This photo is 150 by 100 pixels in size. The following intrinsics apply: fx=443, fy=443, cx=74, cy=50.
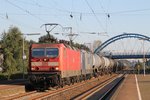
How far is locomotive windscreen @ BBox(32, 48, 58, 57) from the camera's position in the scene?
3341cm

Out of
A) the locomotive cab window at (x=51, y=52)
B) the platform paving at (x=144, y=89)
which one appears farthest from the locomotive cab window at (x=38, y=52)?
the platform paving at (x=144, y=89)

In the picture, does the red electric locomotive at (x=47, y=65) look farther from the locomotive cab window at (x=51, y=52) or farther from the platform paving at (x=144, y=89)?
the platform paving at (x=144, y=89)

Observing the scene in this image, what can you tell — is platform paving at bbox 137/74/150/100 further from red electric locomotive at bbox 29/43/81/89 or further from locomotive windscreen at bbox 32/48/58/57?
locomotive windscreen at bbox 32/48/58/57

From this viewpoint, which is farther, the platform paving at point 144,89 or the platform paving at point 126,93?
the platform paving at point 144,89

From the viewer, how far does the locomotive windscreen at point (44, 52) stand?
33.4 meters

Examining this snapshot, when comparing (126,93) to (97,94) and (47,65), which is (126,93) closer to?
(97,94)

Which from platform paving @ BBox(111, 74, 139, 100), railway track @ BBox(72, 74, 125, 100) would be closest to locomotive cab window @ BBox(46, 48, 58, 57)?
railway track @ BBox(72, 74, 125, 100)

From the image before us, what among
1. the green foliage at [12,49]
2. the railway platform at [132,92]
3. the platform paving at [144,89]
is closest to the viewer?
the railway platform at [132,92]

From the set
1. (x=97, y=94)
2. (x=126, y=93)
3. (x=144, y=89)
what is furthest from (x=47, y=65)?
(x=144, y=89)

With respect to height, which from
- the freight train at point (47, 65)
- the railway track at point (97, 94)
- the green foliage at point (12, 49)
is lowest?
the railway track at point (97, 94)

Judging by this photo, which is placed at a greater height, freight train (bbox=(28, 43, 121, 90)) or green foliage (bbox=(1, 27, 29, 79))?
green foliage (bbox=(1, 27, 29, 79))

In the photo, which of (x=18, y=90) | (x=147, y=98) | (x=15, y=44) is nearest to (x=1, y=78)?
(x=18, y=90)

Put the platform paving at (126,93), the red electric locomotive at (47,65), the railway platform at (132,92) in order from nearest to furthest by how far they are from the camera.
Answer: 1. the platform paving at (126,93)
2. the railway platform at (132,92)
3. the red electric locomotive at (47,65)

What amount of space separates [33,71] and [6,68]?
49836mm
